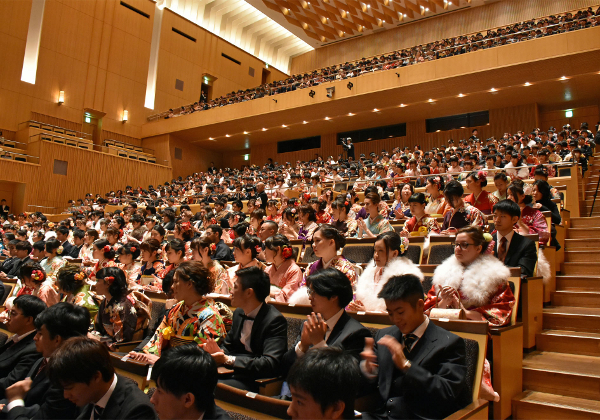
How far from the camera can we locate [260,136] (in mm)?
14891

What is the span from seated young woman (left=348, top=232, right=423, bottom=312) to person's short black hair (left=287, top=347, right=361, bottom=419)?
3.93 feet

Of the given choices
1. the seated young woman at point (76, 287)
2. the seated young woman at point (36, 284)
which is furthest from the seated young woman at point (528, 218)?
the seated young woman at point (36, 284)

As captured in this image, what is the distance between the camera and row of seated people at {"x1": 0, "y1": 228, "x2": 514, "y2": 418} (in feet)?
4.42

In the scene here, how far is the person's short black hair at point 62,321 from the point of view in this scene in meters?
1.85

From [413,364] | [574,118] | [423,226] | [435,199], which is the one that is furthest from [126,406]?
[574,118]

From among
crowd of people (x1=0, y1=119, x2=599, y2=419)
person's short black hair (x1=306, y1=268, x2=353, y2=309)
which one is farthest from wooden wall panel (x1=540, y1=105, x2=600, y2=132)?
person's short black hair (x1=306, y1=268, x2=353, y2=309)

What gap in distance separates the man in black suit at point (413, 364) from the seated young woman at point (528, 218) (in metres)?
1.98

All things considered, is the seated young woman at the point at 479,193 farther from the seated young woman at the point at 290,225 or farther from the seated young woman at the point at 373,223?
the seated young woman at the point at 290,225

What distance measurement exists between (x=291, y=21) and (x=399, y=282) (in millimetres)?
16262

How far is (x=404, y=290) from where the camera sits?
4.71 ft

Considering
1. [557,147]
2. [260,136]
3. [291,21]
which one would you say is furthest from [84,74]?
[557,147]

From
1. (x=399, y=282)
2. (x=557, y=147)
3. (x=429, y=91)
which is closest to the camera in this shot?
(x=399, y=282)

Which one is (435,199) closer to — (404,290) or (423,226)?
(423,226)

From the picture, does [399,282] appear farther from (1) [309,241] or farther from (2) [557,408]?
(1) [309,241]
